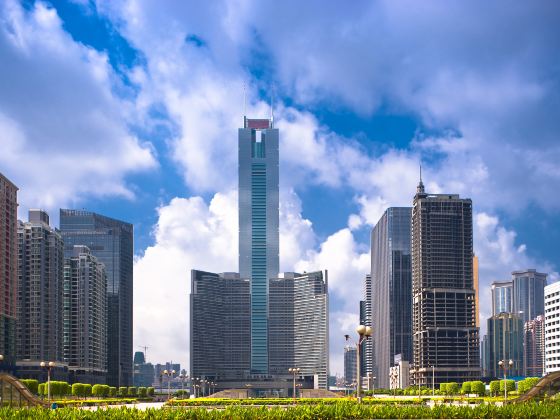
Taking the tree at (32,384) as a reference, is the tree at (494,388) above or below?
below

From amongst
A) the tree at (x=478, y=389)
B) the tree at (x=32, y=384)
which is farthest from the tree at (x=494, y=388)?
the tree at (x=32, y=384)

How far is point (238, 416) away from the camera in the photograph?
38719 mm

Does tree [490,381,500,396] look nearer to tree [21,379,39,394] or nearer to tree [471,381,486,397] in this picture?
tree [471,381,486,397]

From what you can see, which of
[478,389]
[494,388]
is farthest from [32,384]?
[494,388]

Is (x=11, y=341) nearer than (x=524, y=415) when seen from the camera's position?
No

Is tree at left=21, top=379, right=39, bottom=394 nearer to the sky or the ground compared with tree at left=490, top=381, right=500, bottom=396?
nearer to the sky

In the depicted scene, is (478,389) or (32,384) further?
(478,389)

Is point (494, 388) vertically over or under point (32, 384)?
under

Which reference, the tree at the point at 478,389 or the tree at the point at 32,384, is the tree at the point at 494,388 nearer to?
the tree at the point at 478,389

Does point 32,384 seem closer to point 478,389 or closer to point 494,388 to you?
point 478,389

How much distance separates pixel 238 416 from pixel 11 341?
175561mm

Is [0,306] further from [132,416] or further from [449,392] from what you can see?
[132,416]

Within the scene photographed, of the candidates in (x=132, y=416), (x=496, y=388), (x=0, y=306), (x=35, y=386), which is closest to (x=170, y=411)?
(x=132, y=416)

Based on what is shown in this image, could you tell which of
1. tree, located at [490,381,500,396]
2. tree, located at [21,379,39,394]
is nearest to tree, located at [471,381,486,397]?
tree, located at [490,381,500,396]
